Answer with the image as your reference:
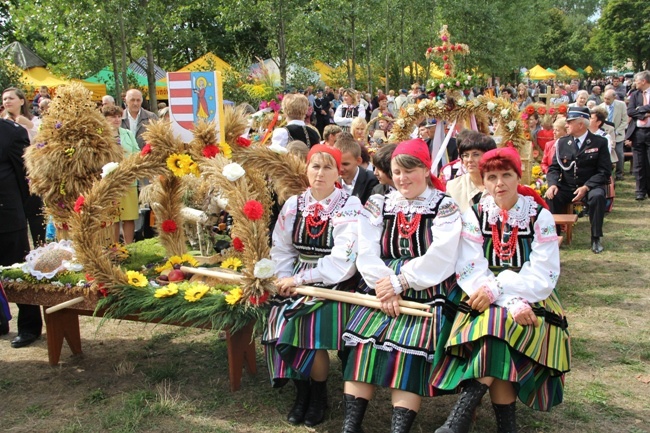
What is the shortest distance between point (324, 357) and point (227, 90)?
1492 centimetres

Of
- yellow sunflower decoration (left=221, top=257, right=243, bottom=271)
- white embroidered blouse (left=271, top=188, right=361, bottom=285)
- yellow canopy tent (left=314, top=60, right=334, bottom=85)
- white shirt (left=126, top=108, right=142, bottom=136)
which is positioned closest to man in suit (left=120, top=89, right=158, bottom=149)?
white shirt (left=126, top=108, right=142, bottom=136)

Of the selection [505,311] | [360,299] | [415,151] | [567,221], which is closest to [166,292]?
[360,299]

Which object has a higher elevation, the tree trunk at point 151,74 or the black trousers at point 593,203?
the tree trunk at point 151,74

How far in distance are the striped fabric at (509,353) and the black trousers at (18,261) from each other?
3.62m

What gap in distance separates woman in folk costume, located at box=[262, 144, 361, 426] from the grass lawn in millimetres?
327

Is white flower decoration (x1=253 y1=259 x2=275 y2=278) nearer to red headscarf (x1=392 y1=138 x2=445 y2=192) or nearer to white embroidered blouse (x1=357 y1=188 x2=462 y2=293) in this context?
white embroidered blouse (x1=357 y1=188 x2=462 y2=293)

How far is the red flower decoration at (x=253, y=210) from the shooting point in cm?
386

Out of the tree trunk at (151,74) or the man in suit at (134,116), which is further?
the tree trunk at (151,74)

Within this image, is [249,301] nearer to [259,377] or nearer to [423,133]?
[259,377]

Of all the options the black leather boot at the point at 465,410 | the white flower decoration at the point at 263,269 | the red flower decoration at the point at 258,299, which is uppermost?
the white flower decoration at the point at 263,269

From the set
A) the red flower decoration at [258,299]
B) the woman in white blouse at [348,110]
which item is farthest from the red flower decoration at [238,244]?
the woman in white blouse at [348,110]

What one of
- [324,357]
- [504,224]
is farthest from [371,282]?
[504,224]

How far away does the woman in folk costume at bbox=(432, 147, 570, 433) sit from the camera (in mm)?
3301

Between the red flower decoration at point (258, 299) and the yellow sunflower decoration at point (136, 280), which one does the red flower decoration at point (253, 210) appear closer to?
the red flower decoration at point (258, 299)
